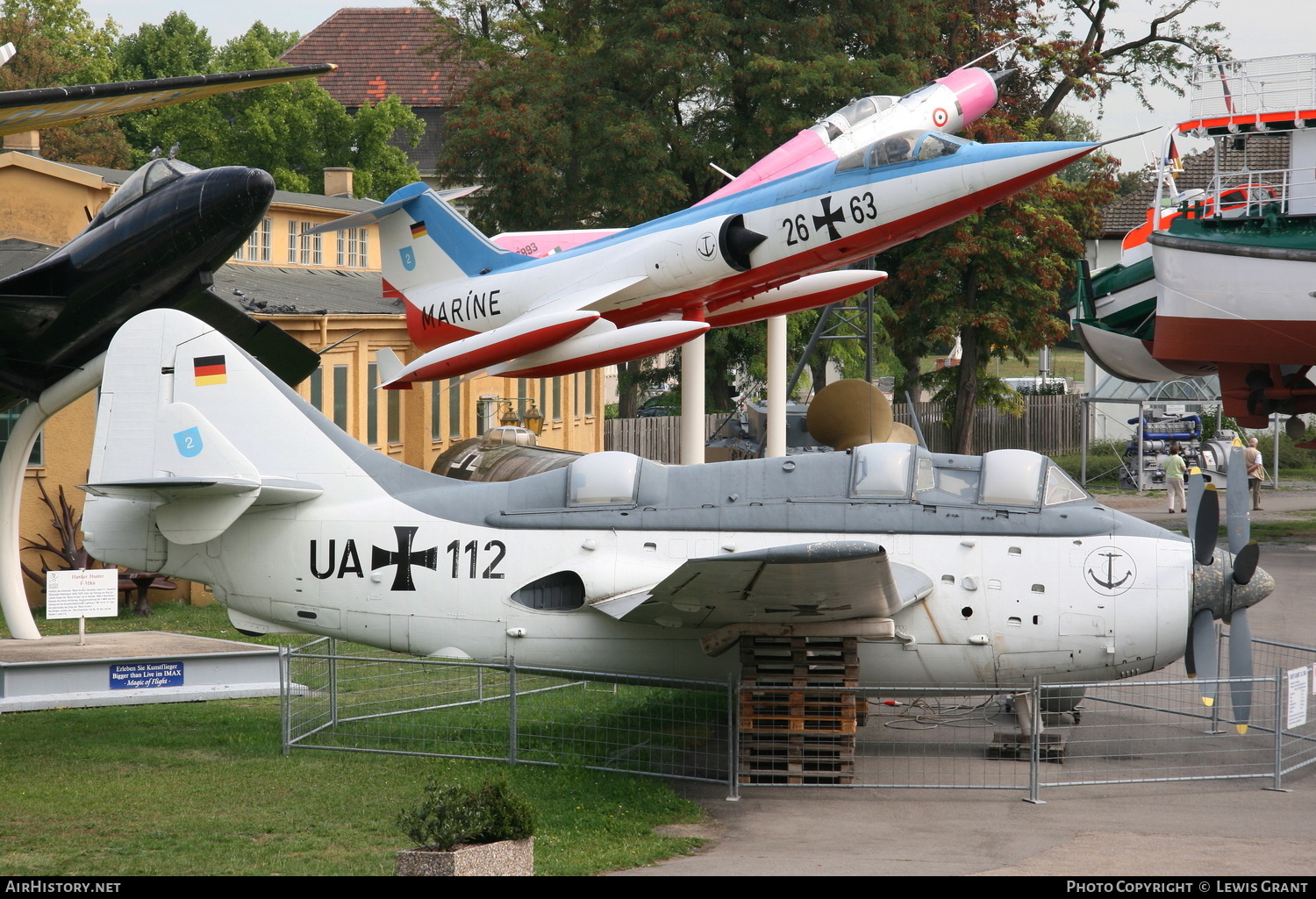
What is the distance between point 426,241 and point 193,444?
4.69 m

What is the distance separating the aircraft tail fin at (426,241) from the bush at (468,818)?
29.7 feet

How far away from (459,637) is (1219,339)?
17.6 metres

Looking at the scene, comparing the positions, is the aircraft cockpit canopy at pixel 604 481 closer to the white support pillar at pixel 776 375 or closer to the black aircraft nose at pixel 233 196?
the black aircraft nose at pixel 233 196

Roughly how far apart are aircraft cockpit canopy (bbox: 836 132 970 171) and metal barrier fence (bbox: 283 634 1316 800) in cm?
563

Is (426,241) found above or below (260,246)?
below

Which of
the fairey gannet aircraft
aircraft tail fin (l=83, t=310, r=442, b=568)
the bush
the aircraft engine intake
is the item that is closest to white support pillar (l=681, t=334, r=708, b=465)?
the aircraft engine intake

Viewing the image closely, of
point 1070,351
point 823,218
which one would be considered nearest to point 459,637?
point 823,218

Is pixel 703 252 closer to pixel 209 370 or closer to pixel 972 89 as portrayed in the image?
pixel 972 89

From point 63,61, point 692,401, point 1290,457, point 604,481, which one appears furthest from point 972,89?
point 63,61

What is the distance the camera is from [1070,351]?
361 ft

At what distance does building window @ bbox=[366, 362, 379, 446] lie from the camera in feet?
80.4

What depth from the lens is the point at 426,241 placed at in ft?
51.9

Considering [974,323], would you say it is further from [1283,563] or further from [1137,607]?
[1137,607]

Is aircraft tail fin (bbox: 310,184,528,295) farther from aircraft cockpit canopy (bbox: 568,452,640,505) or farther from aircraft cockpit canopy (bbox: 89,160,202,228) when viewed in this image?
aircraft cockpit canopy (bbox: 568,452,640,505)
